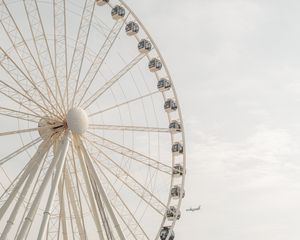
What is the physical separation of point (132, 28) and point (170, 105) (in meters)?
6.34

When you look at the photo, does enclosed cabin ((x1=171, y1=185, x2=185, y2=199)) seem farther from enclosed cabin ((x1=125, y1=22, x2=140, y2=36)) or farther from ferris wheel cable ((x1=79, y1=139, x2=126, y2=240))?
enclosed cabin ((x1=125, y1=22, x2=140, y2=36))

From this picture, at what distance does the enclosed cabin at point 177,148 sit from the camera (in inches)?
1419

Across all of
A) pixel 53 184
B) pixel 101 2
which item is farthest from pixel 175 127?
pixel 53 184

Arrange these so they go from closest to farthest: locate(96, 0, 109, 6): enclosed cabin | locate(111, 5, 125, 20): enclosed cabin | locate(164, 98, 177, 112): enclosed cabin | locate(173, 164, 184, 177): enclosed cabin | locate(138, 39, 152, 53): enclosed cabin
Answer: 1. locate(173, 164, 184, 177): enclosed cabin
2. locate(111, 5, 125, 20): enclosed cabin
3. locate(138, 39, 152, 53): enclosed cabin
4. locate(96, 0, 109, 6): enclosed cabin
5. locate(164, 98, 177, 112): enclosed cabin

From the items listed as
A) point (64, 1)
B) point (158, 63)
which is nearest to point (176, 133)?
point (158, 63)

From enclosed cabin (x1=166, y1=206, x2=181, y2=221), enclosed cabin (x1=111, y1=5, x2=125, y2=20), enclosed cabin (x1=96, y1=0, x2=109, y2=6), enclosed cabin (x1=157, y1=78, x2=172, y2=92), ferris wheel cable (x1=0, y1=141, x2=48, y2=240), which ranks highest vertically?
enclosed cabin (x1=96, y1=0, x2=109, y2=6)

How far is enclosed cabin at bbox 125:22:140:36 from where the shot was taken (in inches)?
1400

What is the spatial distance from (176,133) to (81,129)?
29.0ft

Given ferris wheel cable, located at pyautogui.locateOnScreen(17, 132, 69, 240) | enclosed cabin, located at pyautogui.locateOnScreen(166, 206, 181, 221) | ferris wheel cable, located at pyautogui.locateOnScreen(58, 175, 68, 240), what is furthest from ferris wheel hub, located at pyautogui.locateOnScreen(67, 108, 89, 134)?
enclosed cabin, located at pyautogui.locateOnScreen(166, 206, 181, 221)

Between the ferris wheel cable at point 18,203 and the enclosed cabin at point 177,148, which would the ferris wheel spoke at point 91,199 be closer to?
the ferris wheel cable at point 18,203

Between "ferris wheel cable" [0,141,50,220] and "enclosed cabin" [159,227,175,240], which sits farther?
"enclosed cabin" [159,227,175,240]

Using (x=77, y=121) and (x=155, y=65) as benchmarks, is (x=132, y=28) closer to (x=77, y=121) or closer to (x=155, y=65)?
(x=155, y=65)

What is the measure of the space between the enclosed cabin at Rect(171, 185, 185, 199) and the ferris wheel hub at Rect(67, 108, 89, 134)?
314 inches

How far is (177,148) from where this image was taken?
1423 inches
